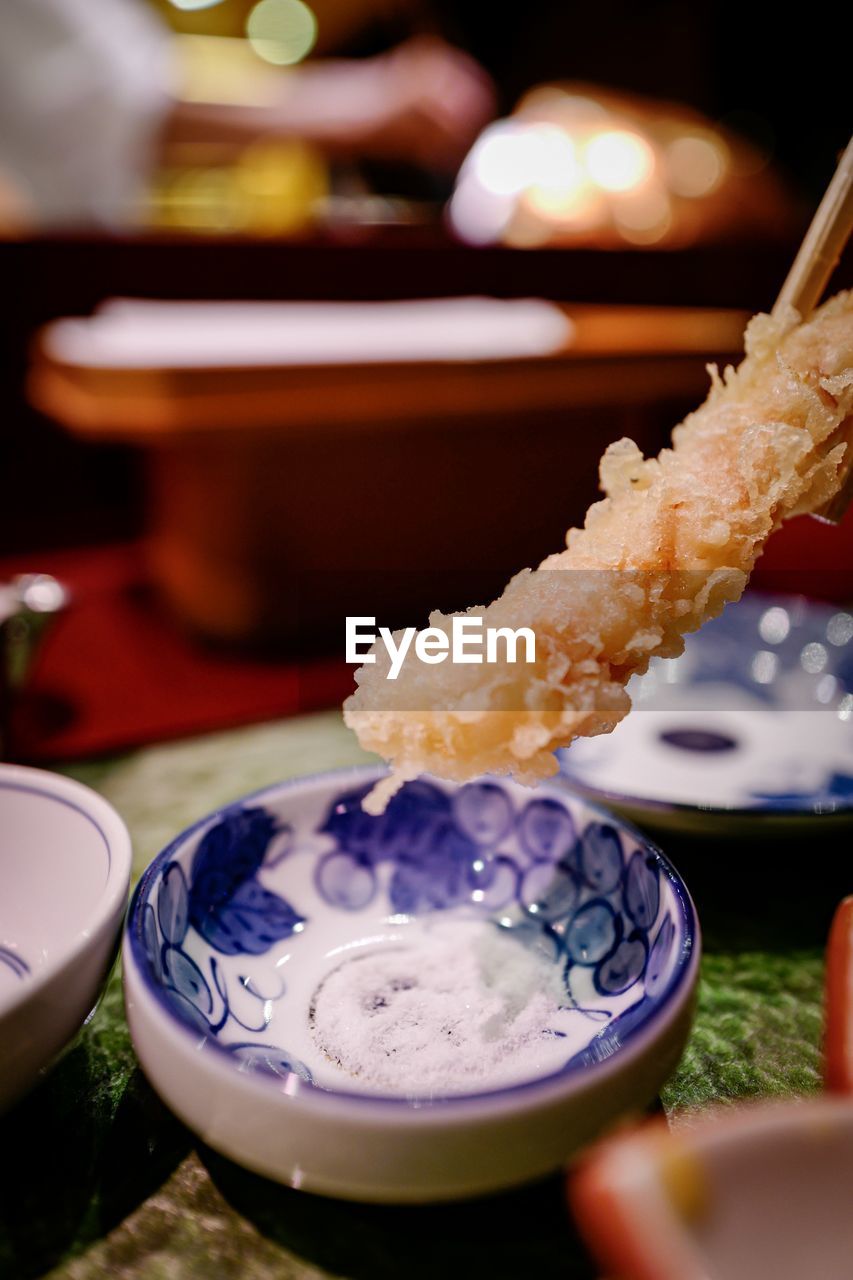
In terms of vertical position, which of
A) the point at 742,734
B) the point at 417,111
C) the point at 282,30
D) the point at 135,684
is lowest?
the point at 135,684

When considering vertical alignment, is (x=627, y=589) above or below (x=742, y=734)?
above

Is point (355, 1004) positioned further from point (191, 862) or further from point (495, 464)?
point (495, 464)

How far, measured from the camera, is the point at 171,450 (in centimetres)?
197

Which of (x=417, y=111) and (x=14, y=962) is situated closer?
(x=14, y=962)

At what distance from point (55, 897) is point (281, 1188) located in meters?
0.40

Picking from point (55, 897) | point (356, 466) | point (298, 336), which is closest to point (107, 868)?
point (55, 897)

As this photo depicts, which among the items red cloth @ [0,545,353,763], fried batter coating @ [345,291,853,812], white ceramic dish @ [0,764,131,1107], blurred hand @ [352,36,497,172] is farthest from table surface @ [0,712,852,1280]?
blurred hand @ [352,36,497,172]

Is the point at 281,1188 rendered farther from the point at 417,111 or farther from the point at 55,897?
the point at 417,111

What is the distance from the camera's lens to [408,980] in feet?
3.10

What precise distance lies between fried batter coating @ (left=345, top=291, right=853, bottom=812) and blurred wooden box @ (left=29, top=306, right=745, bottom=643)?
108 cm

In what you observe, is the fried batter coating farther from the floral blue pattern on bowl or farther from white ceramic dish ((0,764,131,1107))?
the floral blue pattern on bowl

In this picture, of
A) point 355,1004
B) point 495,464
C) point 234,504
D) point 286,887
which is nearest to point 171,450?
point 234,504

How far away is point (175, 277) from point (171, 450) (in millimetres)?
1339

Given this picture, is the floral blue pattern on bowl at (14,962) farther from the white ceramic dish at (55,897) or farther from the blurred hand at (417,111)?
the blurred hand at (417,111)
